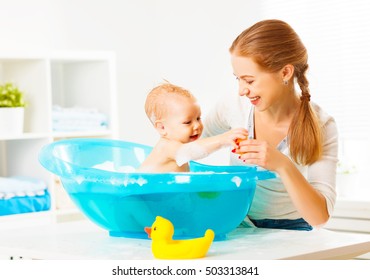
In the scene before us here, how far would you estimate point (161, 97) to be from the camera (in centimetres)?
178

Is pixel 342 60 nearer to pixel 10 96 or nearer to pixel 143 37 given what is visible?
pixel 143 37

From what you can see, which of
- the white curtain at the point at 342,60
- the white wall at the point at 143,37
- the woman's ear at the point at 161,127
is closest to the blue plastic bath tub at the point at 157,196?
the woman's ear at the point at 161,127

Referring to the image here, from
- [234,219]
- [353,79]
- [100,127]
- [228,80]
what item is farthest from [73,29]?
[234,219]

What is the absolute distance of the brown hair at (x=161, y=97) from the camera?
1.77 metres

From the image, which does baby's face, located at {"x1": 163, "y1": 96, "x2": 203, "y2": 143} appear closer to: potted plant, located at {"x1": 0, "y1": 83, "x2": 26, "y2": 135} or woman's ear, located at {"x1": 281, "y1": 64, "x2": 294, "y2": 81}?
woman's ear, located at {"x1": 281, "y1": 64, "x2": 294, "y2": 81}

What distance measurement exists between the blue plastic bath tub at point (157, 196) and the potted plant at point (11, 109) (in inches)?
63.9

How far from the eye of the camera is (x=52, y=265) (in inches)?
57.1

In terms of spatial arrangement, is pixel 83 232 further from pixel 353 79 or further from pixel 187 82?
pixel 187 82

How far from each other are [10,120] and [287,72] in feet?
5.91

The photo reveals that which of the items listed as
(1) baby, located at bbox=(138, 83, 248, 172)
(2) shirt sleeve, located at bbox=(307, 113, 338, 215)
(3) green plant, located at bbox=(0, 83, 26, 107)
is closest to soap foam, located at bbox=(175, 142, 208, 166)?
(1) baby, located at bbox=(138, 83, 248, 172)

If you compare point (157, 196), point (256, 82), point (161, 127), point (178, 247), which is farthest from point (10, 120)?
point (178, 247)

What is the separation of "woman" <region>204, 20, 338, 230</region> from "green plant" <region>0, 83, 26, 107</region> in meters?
1.68

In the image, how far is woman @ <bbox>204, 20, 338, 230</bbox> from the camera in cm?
178

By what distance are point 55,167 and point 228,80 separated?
247 centimetres
